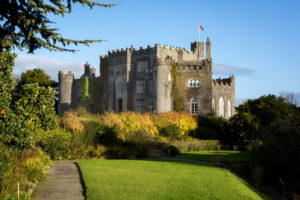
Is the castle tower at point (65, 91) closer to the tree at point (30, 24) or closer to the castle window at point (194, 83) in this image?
the castle window at point (194, 83)

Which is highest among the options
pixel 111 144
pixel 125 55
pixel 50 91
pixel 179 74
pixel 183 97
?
pixel 125 55

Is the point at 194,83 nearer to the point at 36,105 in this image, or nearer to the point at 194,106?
the point at 194,106

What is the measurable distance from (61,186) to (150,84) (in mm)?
28488

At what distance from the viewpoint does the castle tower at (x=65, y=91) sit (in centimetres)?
5038

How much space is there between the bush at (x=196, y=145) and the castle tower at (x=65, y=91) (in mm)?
27744

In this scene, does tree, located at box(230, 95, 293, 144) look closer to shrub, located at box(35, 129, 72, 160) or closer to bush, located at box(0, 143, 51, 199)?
shrub, located at box(35, 129, 72, 160)

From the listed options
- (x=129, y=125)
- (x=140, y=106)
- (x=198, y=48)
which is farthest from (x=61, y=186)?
(x=198, y=48)

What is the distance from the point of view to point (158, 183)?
12.1 meters

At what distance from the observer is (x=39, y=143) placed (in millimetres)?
20219

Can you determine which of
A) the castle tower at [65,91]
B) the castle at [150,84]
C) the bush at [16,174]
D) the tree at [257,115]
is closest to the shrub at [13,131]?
the bush at [16,174]

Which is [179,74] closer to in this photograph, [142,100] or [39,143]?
[142,100]

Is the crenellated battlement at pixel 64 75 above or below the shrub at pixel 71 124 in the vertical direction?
above

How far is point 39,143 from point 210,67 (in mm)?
22578

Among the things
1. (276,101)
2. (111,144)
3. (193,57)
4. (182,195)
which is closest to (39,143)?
(111,144)
